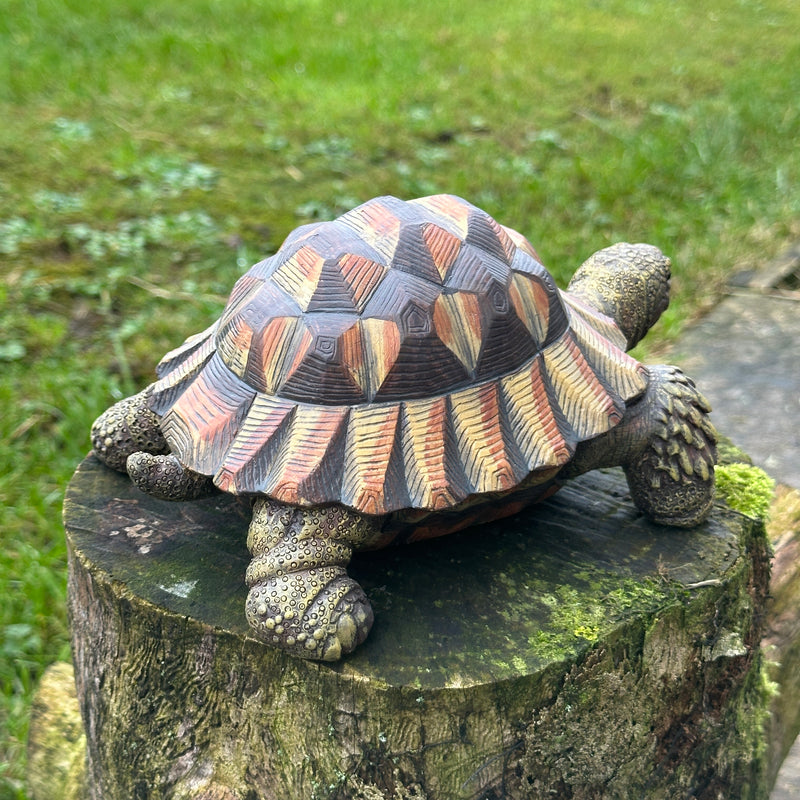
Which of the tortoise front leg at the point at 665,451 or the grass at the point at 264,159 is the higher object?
the tortoise front leg at the point at 665,451

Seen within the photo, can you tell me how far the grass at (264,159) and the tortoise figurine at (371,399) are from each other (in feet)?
5.22

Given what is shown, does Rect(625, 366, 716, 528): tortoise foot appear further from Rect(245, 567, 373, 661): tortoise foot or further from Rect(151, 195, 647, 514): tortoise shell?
Rect(245, 567, 373, 661): tortoise foot

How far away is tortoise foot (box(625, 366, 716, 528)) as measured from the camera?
1.95 metres

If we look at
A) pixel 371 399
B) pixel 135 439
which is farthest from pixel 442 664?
pixel 135 439

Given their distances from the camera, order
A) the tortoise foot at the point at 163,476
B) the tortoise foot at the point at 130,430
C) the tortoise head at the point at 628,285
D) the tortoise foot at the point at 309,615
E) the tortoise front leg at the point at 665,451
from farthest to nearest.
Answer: the tortoise head at the point at 628,285 → the tortoise foot at the point at 130,430 → the tortoise front leg at the point at 665,451 → the tortoise foot at the point at 163,476 → the tortoise foot at the point at 309,615

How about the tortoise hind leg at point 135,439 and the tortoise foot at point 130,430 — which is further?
the tortoise foot at point 130,430

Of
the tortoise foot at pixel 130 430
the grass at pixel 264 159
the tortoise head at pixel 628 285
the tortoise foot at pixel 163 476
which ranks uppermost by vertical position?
the tortoise head at pixel 628 285

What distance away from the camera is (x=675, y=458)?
1.96 metres

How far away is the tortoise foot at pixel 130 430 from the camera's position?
207 cm

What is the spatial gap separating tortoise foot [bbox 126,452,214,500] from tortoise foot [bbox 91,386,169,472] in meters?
0.24

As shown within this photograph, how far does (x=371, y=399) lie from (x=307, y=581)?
0.35 meters

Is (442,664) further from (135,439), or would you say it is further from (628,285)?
(628,285)

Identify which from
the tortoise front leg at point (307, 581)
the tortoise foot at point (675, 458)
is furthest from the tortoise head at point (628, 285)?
the tortoise front leg at point (307, 581)

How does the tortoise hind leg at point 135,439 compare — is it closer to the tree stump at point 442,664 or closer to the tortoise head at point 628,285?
the tree stump at point 442,664
